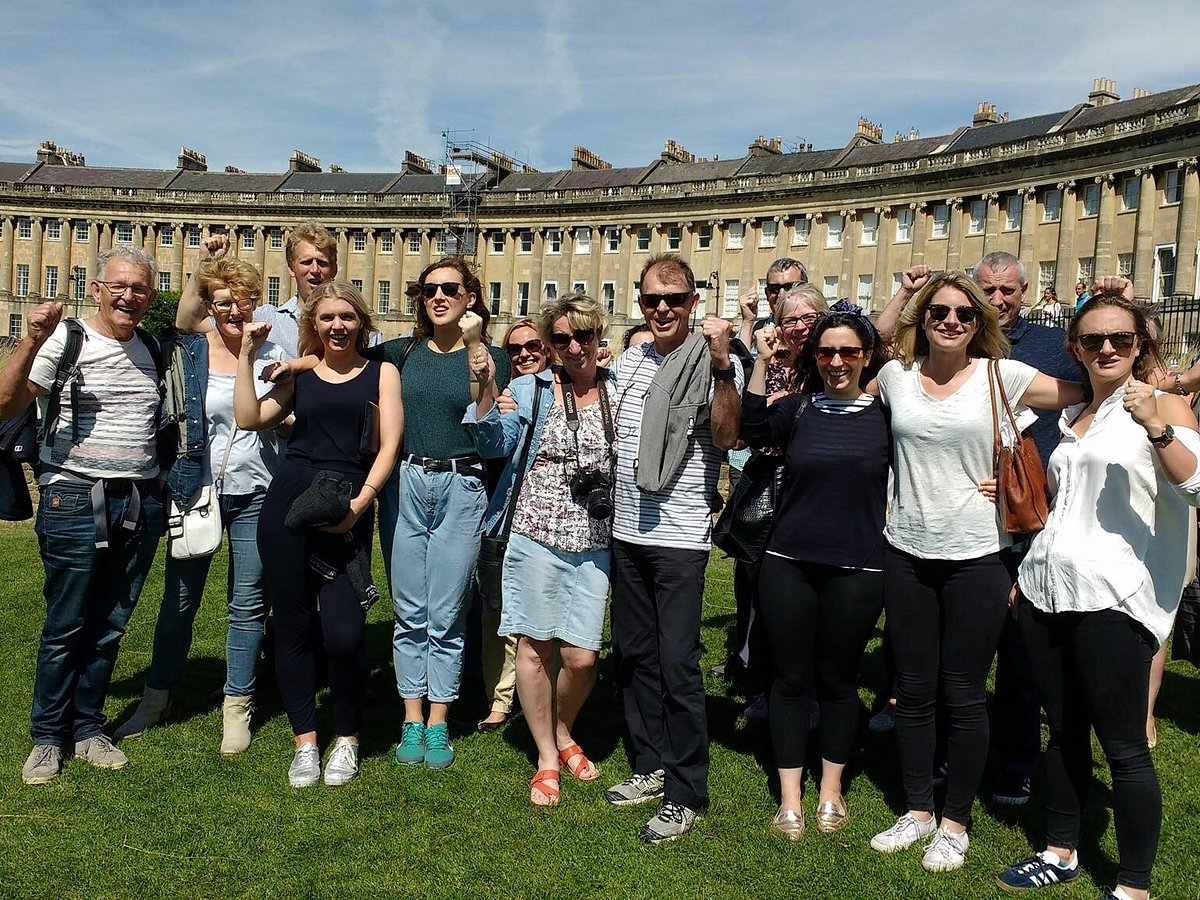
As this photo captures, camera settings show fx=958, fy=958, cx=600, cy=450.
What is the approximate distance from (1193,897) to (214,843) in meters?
4.45

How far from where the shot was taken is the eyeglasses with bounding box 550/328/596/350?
500cm

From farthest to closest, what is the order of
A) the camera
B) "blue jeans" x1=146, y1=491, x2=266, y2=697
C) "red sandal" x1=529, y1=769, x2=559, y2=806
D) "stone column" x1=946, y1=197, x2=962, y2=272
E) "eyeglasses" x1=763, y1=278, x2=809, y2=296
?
1. "stone column" x1=946, y1=197, x2=962, y2=272
2. "eyeglasses" x1=763, y1=278, x2=809, y2=296
3. "blue jeans" x1=146, y1=491, x2=266, y2=697
4. "red sandal" x1=529, y1=769, x2=559, y2=806
5. the camera

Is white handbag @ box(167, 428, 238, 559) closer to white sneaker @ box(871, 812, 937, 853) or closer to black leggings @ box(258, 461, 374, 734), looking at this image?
black leggings @ box(258, 461, 374, 734)

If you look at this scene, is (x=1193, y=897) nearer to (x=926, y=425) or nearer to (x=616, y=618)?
(x=926, y=425)

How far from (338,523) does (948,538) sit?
3.05m

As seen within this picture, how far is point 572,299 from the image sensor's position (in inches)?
200

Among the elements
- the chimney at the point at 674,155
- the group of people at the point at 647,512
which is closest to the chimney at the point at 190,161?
the chimney at the point at 674,155

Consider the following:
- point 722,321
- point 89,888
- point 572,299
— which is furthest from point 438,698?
point 722,321

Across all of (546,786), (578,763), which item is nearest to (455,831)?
(546,786)

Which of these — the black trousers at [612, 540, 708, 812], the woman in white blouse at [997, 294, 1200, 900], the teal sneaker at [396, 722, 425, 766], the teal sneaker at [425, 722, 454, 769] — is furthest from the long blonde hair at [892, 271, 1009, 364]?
the teal sneaker at [396, 722, 425, 766]

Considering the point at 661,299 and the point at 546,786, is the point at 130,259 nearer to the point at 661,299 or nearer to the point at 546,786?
the point at 661,299

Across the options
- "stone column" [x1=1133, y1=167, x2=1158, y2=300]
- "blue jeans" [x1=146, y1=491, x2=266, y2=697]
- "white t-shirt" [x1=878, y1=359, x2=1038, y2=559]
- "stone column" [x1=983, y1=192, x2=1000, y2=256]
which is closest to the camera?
"white t-shirt" [x1=878, y1=359, x2=1038, y2=559]

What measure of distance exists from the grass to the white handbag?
3.94ft

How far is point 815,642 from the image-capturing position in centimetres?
470
